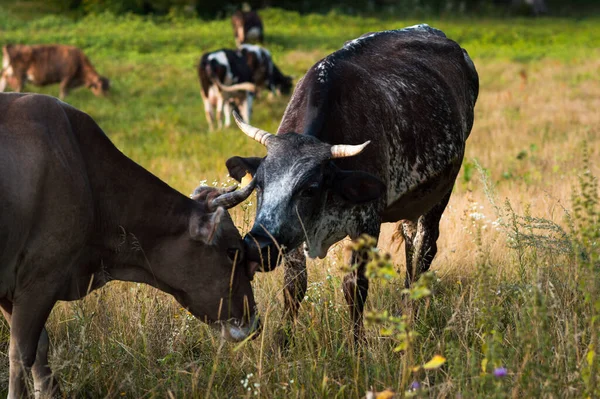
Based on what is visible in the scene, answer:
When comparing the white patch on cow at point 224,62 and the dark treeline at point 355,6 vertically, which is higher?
the white patch on cow at point 224,62

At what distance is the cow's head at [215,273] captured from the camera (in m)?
4.97

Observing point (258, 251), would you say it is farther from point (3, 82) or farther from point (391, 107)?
point (3, 82)

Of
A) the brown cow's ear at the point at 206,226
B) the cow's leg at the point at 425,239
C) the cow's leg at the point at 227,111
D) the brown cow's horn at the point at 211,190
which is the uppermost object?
the brown cow's horn at the point at 211,190

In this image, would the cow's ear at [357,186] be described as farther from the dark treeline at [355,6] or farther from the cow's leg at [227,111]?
the dark treeline at [355,6]

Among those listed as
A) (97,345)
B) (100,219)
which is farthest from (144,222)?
(97,345)

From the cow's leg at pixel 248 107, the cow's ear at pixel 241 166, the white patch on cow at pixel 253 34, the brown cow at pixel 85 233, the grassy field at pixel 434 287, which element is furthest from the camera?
the white patch on cow at pixel 253 34

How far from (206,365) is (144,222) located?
0.84 meters

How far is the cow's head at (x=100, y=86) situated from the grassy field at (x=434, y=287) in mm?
230

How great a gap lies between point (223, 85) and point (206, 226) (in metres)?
14.3

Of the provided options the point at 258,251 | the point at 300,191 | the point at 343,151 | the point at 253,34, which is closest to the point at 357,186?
the point at 343,151

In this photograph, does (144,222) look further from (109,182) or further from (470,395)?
(470,395)

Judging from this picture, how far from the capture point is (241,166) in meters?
5.62

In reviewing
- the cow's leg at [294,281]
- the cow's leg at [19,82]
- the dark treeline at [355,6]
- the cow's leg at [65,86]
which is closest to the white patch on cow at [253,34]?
the dark treeline at [355,6]

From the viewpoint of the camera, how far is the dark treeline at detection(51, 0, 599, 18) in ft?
125
